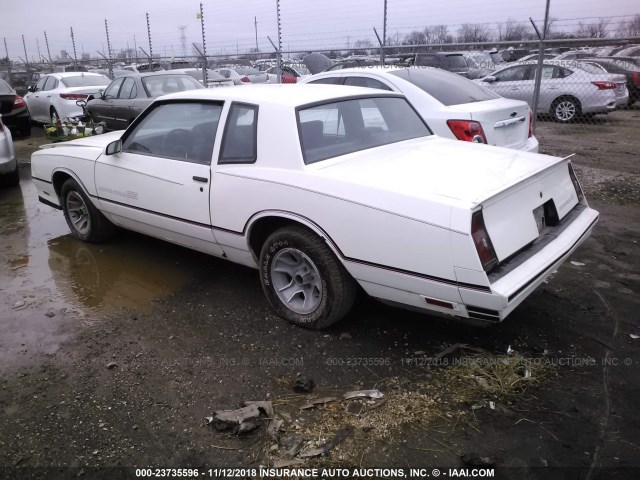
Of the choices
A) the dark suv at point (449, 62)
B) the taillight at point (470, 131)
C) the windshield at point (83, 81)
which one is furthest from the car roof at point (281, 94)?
the dark suv at point (449, 62)

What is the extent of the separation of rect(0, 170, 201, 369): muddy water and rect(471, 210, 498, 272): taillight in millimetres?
2646

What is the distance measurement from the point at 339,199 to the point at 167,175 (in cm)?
171

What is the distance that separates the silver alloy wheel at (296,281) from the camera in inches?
142

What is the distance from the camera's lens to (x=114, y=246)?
5.57 meters

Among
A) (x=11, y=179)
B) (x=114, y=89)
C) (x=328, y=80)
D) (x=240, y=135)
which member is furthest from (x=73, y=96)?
(x=240, y=135)

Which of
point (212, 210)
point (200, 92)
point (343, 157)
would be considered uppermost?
point (200, 92)

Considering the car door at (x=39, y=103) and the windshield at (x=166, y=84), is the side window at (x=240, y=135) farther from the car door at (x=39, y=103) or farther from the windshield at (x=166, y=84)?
the car door at (x=39, y=103)

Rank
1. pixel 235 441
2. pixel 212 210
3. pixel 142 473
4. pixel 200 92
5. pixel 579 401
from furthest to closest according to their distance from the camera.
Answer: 1. pixel 200 92
2. pixel 212 210
3. pixel 579 401
4. pixel 235 441
5. pixel 142 473

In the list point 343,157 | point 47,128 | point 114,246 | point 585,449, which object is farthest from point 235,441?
point 47,128

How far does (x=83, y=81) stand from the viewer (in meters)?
13.6

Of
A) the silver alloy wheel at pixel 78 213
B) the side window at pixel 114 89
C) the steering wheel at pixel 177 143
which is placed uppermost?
the side window at pixel 114 89

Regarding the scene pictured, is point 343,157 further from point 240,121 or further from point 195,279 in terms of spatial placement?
point 195,279

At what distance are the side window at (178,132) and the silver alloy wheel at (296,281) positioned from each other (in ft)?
3.25

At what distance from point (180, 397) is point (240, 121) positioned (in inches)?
78.5
